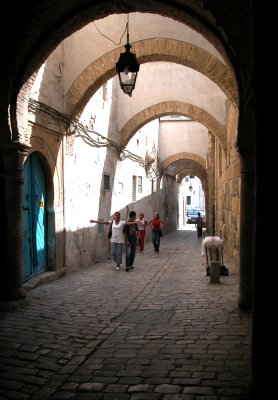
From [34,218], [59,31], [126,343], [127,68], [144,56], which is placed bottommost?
[126,343]

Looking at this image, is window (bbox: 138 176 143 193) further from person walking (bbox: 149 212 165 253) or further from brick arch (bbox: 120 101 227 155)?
person walking (bbox: 149 212 165 253)

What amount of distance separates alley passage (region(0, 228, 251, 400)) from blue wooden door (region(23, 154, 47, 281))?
1.83 ft

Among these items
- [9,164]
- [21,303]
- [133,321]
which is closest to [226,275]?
[133,321]

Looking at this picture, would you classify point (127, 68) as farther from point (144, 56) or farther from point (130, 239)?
point (130, 239)

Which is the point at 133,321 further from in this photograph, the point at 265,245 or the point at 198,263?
the point at 198,263

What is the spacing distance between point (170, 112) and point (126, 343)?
462 inches

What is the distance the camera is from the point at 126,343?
4746 millimetres

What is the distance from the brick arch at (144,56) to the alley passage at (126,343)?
13.9ft

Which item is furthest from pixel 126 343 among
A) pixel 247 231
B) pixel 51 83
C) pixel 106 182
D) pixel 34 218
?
pixel 106 182

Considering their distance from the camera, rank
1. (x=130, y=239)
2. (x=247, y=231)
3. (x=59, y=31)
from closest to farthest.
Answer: (x=247, y=231) < (x=59, y=31) < (x=130, y=239)

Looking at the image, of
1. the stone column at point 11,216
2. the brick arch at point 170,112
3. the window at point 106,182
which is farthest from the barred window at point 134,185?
the stone column at point 11,216

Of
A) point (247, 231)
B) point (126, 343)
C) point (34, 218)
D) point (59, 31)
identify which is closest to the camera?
point (126, 343)

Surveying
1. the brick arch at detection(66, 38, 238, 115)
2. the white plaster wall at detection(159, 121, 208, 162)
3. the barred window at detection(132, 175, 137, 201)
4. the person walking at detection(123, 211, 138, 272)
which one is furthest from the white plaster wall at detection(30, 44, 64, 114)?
the white plaster wall at detection(159, 121, 208, 162)

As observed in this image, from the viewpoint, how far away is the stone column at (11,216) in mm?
6188
